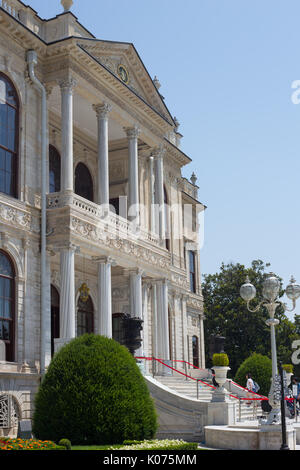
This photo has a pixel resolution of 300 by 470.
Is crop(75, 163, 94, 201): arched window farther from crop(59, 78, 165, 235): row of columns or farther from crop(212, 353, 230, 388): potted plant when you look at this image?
crop(212, 353, 230, 388): potted plant

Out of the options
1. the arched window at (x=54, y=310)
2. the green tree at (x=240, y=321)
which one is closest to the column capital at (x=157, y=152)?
the arched window at (x=54, y=310)

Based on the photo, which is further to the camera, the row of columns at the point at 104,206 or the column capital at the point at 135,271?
the column capital at the point at 135,271

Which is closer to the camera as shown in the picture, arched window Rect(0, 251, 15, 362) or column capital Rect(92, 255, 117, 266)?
arched window Rect(0, 251, 15, 362)

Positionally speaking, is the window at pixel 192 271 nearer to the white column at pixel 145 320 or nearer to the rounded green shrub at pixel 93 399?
the white column at pixel 145 320

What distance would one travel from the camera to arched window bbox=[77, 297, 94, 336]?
1112 inches

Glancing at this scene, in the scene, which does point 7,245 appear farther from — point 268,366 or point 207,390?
point 268,366

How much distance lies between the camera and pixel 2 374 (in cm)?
1933

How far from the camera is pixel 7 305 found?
20.7 meters

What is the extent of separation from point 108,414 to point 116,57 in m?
16.8

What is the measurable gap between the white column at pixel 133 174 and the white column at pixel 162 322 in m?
3.52

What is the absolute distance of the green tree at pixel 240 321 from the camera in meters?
51.1

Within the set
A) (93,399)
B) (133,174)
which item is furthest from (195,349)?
(93,399)

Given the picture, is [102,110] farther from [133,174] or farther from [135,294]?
[135,294]

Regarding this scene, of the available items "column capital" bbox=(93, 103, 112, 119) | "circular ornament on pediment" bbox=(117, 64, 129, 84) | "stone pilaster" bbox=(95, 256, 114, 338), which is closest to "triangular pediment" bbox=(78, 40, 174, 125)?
"circular ornament on pediment" bbox=(117, 64, 129, 84)
